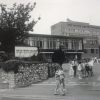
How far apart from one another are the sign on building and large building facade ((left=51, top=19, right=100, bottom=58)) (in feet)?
220

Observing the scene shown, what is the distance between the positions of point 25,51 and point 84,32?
293 ft

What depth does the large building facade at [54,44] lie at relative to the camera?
80500 millimetres

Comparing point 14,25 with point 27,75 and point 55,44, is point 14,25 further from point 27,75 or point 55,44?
point 55,44

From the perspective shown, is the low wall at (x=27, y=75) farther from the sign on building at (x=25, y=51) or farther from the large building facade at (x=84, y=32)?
the large building facade at (x=84, y=32)

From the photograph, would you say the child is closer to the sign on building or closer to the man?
the man

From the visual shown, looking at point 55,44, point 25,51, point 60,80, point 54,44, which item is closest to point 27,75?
point 25,51

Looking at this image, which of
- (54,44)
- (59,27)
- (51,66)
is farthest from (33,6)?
(59,27)

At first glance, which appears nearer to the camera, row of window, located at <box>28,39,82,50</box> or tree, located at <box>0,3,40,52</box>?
tree, located at <box>0,3,40,52</box>

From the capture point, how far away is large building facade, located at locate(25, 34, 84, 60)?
80.5 metres

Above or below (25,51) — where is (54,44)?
above

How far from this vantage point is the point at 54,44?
278 ft

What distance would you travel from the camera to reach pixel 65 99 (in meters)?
14.5

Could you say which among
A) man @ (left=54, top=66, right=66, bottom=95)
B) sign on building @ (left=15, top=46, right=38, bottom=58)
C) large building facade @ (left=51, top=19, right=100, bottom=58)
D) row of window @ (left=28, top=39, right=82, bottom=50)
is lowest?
man @ (left=54, top=66, right=66, bottom=95)

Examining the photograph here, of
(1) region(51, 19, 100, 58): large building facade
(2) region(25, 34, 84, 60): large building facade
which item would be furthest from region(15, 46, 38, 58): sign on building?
(1) region(51, 19, 100, 58): large building facade
